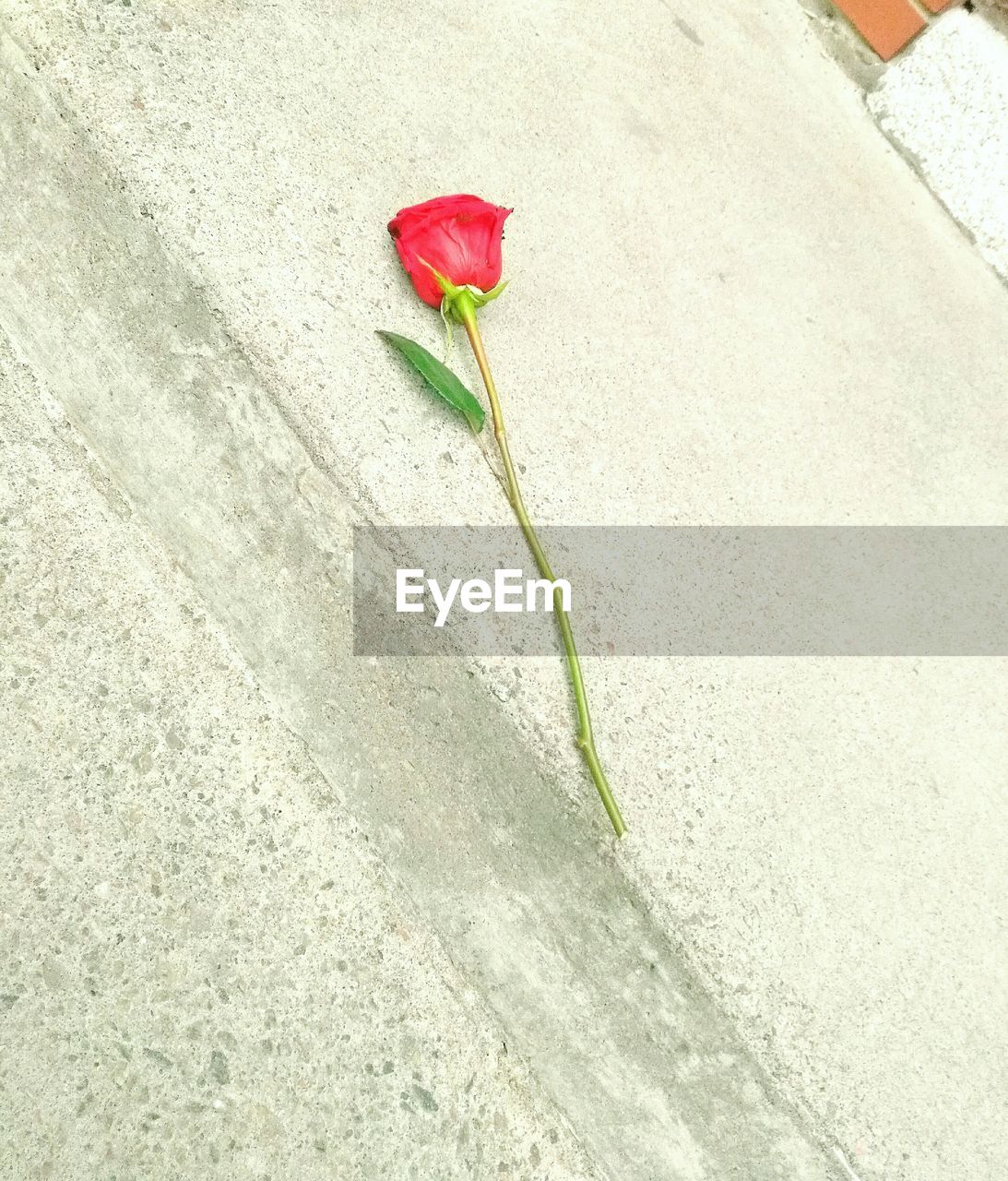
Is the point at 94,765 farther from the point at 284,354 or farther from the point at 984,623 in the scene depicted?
the point at 984,623

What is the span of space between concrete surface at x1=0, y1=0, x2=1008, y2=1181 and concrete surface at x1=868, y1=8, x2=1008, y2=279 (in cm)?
48

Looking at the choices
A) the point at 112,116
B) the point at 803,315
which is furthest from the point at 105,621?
the point at 803,315

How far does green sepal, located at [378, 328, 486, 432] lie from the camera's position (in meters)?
0.81

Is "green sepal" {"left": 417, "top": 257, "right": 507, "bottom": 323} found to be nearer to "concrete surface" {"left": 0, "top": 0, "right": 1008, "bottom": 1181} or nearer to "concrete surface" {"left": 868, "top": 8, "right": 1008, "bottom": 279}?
"concrete surface" {"left": 0, "top": 0, "right": 1008, "bottom": 1181}

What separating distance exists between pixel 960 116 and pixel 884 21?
0.54ft

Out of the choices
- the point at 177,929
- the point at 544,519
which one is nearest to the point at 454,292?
the point at 544,519

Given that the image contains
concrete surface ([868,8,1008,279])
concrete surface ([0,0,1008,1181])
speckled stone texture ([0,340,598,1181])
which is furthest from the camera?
concrete surface ([868,8,1008,279])

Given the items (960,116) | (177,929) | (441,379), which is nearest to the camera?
(177,929)

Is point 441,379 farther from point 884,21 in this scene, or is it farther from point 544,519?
point 884,21

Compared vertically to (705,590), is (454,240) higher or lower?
higher

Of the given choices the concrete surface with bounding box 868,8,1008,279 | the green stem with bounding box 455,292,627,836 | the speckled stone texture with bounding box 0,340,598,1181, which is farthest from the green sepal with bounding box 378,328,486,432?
the concrete surface with bounding box 868,8,1008,279

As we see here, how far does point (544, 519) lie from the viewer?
0.87 m

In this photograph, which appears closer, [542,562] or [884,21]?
[542,562]

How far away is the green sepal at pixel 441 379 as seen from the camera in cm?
81
